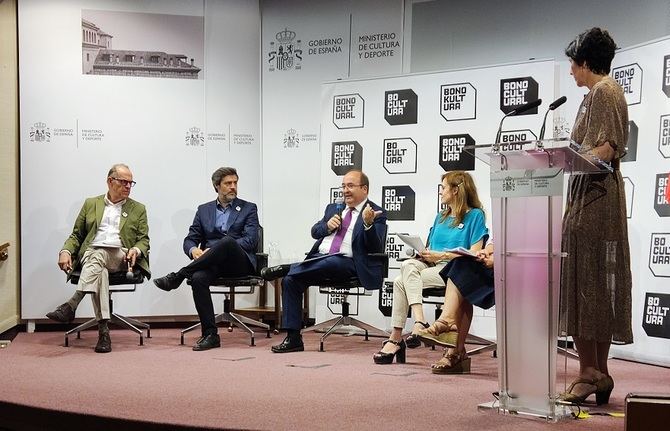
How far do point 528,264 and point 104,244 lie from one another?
3757 millimetres

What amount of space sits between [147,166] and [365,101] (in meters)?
2.03

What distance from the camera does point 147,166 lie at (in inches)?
274

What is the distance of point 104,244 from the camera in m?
5.89

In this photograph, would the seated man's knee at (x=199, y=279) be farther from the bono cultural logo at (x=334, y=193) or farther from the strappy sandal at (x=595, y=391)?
the strappy sandal at (x=595, y=391)

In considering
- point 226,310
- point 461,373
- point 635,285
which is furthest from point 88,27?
point 635,285

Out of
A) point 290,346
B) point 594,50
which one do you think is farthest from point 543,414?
point 290,346

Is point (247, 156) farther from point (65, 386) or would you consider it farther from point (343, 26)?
point (65, 386)

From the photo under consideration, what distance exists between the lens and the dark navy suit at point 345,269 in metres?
5.57

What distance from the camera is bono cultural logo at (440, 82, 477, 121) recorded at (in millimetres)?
6281

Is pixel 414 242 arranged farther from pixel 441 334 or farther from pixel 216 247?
pixel 216 247

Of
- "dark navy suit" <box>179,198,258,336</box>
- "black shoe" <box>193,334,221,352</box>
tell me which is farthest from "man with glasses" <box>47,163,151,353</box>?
"black shoe" <box>193,334,221,352</box>

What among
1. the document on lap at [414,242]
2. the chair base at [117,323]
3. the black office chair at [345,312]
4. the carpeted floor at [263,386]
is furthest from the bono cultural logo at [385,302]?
the chair base at [117,323]

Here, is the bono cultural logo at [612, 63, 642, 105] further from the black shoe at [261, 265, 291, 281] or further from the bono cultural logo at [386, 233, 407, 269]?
the black shoe at [261, 265, 291, 281]

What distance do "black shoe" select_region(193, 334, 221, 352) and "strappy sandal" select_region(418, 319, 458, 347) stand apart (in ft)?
5.88
